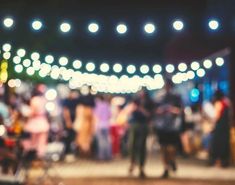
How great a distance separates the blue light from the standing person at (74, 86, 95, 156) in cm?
563

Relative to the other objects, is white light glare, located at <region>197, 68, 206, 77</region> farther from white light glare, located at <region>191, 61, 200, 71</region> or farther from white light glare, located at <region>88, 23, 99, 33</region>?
white light glare, located at <region>88, 23, 99, 33</region>

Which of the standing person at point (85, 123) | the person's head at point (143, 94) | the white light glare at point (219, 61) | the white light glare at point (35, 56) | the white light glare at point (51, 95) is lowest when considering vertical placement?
the standing person at point (85, 123)

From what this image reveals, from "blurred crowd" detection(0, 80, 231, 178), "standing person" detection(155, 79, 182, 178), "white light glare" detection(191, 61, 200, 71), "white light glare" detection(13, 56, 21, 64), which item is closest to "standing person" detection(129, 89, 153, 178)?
"blurred crowd" detection(0, 80, 231, 178)

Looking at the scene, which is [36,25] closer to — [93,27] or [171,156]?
[93,27]

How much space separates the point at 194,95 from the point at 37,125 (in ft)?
29.6

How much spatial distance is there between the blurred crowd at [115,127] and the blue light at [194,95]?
1670 millimetres

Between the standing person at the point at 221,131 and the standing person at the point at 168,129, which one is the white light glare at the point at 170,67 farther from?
the standing person at the point at 168,129

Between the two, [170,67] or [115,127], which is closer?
[115,127]

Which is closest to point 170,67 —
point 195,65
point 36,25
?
point 195,65

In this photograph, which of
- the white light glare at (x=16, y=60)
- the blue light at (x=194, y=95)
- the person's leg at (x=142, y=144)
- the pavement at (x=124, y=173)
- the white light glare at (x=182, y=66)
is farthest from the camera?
the white light glare at (x=16, y=60)

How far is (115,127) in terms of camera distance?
Answer: 18.9m

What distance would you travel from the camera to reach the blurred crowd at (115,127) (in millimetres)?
14078

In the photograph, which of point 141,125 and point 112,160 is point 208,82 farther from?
point 141,125

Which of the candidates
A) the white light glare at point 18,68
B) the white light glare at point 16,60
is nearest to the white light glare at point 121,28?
the white light glare at point 16,60
